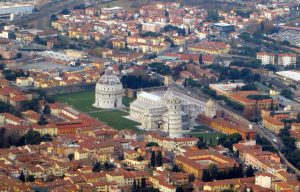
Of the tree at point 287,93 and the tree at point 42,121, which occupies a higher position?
the tree at point 42,121

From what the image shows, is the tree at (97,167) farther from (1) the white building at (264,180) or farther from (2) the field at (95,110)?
(2) the field at (95,110)

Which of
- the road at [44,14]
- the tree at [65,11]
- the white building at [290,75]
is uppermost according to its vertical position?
the white building at [290,75]

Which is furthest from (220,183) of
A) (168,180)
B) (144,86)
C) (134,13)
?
(134,13)

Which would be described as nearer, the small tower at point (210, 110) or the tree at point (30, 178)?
the tree at point (30, 178)

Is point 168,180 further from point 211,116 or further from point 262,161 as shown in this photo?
point 211,116

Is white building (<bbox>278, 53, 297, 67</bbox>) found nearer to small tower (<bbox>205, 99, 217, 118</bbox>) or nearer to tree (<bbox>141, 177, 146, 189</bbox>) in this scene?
small tower (<bbox>205, 99, 217, 118</bbox>)

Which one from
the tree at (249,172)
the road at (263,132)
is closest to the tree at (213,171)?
the tree at (249,172)

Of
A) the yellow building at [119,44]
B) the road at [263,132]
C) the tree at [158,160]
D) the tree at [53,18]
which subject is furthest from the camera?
the tree at [53,18]
